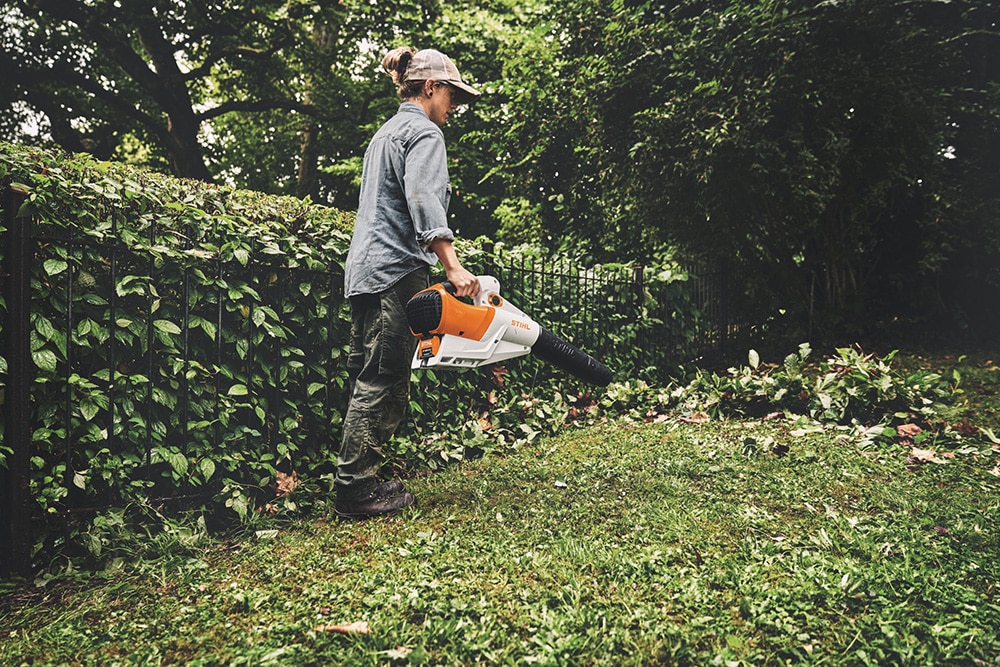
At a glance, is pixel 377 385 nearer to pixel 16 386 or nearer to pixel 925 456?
pixel 16 386

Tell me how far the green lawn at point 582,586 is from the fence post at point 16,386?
0.65 ft

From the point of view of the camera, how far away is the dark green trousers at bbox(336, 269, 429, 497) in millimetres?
3062

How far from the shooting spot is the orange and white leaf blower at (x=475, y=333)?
2742 millimetres

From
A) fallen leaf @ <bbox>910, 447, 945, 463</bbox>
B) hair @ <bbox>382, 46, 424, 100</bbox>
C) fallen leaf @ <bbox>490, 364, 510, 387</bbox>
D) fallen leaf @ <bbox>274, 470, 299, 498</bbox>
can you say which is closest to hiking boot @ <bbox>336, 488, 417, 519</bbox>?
fallen leaf @ <bbox>274, 470, 299, 498</bbox>

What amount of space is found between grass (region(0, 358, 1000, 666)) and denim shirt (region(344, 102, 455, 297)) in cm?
123

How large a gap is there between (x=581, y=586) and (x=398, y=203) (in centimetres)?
193

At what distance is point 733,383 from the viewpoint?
18.5ft

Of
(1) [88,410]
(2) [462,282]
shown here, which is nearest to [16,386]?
(1) [88,410]

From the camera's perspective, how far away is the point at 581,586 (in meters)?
2.29

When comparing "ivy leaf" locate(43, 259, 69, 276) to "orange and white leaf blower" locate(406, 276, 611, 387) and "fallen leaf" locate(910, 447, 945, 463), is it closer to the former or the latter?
"orange and white leaf blower" locate(406, 276, 611, 387)

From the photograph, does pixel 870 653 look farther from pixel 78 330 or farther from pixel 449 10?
→ pixel 449 10

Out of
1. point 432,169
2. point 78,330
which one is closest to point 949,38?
point 432,169

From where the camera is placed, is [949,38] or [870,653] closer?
[870,653]

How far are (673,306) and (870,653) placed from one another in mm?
5701
